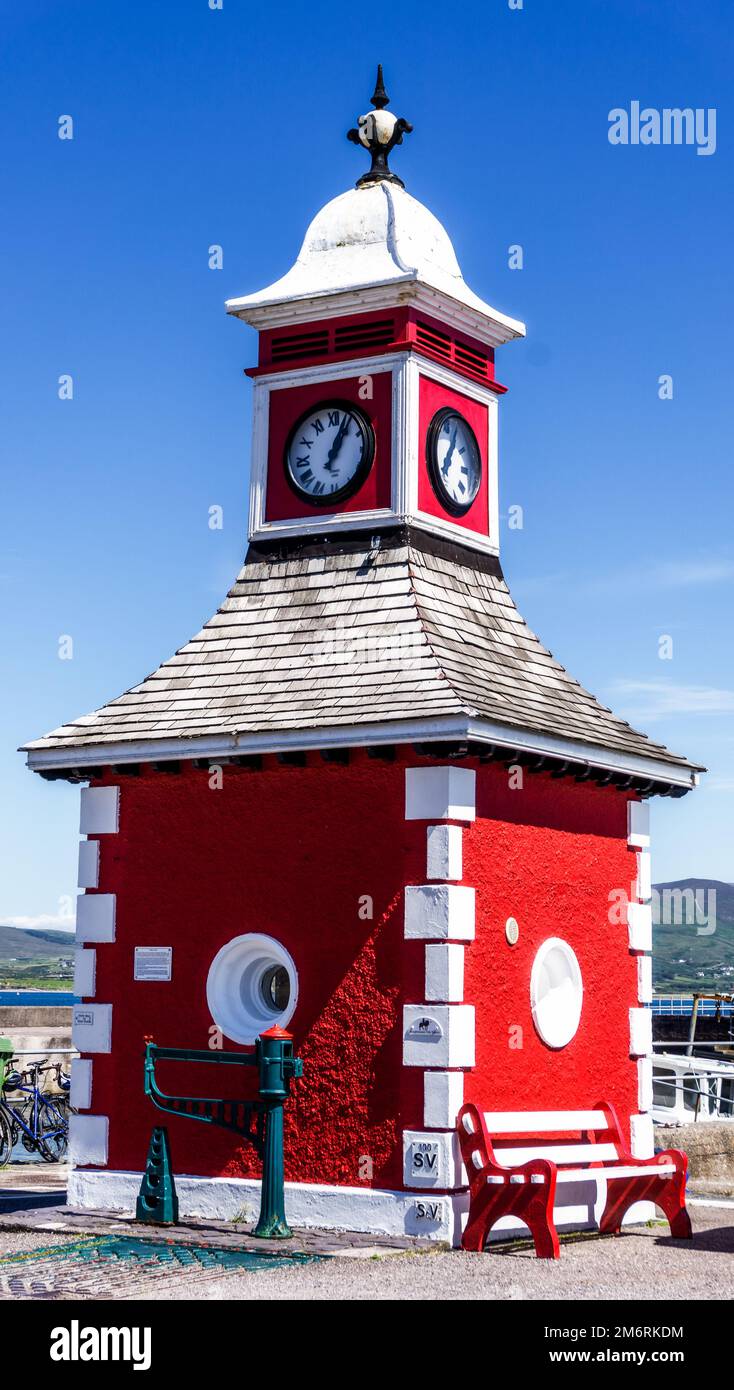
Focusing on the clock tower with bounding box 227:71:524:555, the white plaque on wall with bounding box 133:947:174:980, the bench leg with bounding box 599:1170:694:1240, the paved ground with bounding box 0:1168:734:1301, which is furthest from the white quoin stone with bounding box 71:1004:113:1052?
the clock tower with bounding box 227:71:524:555

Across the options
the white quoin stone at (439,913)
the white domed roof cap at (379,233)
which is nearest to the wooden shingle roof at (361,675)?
the white quoin stone at (439,913)

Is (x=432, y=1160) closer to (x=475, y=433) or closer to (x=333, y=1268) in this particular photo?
(x=333, y=1268)

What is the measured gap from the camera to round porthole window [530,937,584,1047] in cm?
1342

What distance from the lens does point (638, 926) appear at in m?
14.8

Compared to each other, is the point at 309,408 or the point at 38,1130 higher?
the point at 309,408

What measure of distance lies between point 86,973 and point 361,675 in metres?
3.41

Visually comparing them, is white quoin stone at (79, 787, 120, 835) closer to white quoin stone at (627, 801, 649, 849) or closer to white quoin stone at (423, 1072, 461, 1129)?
white quoin stone at (423, 1072, 461, 1129)

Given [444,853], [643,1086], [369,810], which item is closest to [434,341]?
[369,810]

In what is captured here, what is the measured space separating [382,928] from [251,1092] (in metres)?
1.76

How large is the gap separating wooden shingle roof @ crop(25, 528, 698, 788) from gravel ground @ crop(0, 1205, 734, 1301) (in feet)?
11.8

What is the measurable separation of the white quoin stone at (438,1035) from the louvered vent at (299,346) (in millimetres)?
5974

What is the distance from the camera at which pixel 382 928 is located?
12.6 meters

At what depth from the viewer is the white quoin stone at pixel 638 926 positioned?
14.7m
